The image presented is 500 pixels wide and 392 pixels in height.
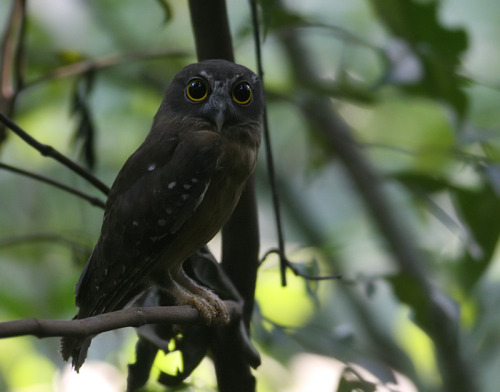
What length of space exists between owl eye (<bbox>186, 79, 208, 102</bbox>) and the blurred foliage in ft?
0.82

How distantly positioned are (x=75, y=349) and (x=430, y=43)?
1850 millimetres

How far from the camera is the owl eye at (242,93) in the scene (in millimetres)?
2191

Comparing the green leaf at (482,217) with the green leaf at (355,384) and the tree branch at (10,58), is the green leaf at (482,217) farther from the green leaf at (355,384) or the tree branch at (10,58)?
the tree branch at (10,58)

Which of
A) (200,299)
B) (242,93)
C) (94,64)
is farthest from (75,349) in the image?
(94,64)

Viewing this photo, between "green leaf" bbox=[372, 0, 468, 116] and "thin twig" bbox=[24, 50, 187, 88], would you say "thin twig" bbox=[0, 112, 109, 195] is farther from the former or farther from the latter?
"green leaf" bbox=[372, 0, 468, 116]

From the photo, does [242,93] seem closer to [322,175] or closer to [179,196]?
[179,196]

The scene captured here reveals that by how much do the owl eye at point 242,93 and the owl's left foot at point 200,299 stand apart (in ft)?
2.10

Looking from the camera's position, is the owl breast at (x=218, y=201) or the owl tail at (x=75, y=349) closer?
the owl tail at (x=75, y=349)

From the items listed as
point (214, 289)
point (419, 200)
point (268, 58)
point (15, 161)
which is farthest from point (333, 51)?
point (214, 289)

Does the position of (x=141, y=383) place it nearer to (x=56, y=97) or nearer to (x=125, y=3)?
(x=56, y=97)

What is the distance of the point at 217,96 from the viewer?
7.09ft

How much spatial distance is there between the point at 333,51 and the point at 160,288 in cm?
291

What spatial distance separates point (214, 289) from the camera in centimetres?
217

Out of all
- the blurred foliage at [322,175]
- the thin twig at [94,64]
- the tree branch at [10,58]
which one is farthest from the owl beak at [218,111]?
the tree branch at [10,58]
